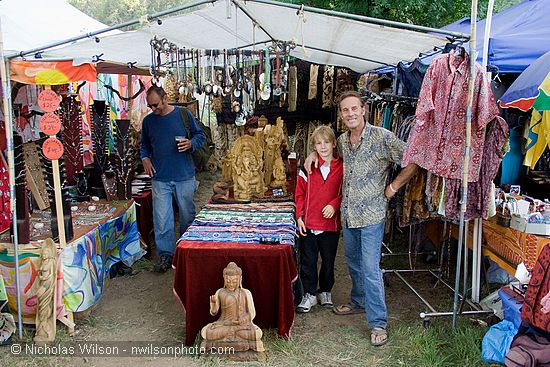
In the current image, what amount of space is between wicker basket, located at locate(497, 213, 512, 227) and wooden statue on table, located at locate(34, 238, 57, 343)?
3.19 m

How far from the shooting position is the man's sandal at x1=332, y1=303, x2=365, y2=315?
3.93m

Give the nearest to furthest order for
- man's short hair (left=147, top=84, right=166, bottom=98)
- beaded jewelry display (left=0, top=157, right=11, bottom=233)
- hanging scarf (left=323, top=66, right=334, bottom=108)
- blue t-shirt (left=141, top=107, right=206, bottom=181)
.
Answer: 1. beaded jewelry display (left=0, top=157, right=11, bottom=233)
2. man's short hair (left=147, top=84, right=166, bottom=98)
3. blue t-shirt (left=141, top=107, right=206, bottom=181)
4. hanging scarf (left=323, top=66, right=334, bottom=108)

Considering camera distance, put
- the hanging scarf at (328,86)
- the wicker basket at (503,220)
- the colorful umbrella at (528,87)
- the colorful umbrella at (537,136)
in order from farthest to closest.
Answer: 1. the hanging scarf at (328,86)
2. the colorful umbrella at (537,136)
3. the wicker basket at (503,220)
4. the colorful umbrella at (528,87)

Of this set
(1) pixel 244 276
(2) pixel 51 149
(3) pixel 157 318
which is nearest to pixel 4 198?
(2) pixel 51 149

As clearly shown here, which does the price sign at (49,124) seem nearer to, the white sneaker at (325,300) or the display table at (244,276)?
the display table at (244,276)

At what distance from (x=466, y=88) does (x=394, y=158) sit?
632 millimetres

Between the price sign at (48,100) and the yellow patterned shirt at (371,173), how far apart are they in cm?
209

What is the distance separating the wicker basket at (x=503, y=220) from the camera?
349 cm

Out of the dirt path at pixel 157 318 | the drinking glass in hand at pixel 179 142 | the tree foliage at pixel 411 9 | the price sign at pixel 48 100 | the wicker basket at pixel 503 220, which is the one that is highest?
the tree foliage at pixel 411 9

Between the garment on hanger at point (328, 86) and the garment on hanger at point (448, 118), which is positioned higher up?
the garment on hanger at point (328, 86)

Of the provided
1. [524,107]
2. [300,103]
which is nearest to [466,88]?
[524,107]

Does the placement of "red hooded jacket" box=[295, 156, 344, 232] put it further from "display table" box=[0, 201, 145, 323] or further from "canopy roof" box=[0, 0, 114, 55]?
"canopy roof" box=[0, 0, 114, 55]

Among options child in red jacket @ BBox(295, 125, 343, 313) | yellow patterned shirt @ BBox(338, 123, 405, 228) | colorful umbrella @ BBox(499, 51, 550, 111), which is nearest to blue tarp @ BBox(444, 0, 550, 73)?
colorful umbrella @ BBox(499, 51, 550, 111)

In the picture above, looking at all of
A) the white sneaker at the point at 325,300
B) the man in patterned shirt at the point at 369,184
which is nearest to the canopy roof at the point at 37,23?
the man in patterned shirt at the point at 369,184
